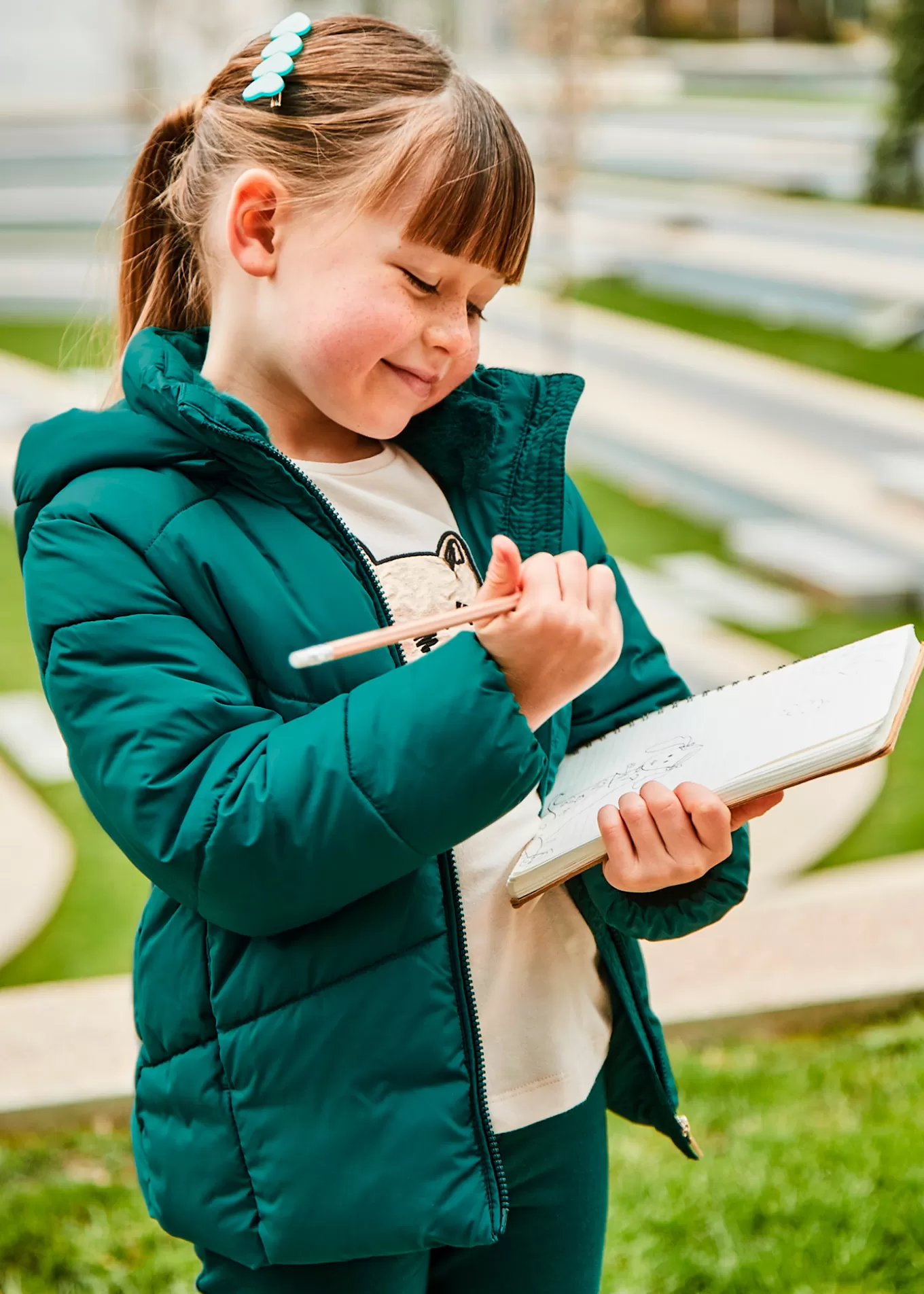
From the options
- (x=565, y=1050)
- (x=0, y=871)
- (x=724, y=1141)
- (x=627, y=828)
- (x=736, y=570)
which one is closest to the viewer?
(x=627, y=828)

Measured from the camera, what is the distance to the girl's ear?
3.28 feet

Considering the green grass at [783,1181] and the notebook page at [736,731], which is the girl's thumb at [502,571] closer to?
the notebook page at [736,731]

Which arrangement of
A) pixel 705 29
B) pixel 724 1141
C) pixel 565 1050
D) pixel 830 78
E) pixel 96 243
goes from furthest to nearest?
pixel 705 29
pixel 830 78
pixel 724 1141
pixel 96 243
pixel 565 1050

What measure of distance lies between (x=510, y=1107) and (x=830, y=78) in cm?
796

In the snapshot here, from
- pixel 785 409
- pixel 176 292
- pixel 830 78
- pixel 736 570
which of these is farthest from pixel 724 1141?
pixel 830 78

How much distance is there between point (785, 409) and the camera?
6484mm

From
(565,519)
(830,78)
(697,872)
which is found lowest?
(830,78)

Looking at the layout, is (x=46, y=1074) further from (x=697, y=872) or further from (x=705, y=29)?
(x=705, y=29)

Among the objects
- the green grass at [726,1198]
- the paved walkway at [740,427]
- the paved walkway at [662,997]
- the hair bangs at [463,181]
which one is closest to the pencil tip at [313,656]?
the hair bangs at [463,181]

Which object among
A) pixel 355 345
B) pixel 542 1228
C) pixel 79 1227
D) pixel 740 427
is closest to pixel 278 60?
pixel 355 345

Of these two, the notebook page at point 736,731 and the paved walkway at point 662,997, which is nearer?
the notebook page at point 736,731

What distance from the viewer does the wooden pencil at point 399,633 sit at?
803 millimetres

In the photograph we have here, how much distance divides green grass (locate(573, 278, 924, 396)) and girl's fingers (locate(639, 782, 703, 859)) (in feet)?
18.9

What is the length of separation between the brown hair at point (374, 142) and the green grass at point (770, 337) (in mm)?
5645
